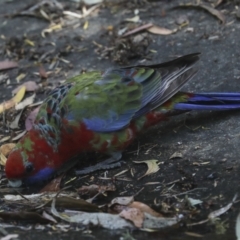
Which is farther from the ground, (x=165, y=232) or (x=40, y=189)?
(x=165, y=232)

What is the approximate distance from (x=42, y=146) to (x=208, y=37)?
7.68ft

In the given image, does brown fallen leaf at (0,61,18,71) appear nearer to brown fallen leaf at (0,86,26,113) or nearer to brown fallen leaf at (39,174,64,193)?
brown fallen leaf at (0,86,26,113)

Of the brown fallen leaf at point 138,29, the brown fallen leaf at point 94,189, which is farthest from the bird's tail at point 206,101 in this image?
the brown fallen leaf at point 138,29

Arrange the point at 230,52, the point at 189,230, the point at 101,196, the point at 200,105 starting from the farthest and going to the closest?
the point at 230,52 → the point at 200,105 → the point at 101,196 → the point at 189,230

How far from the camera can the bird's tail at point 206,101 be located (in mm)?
4707

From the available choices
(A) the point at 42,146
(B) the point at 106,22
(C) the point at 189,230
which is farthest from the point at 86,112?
(B) the point at 106,22

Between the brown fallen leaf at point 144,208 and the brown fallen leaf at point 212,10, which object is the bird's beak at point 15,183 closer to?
the brown fallen leaf at point 144,208

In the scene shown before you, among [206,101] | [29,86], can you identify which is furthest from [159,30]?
[206,101]

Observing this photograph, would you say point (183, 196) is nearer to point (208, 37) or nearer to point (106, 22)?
point (208, 37)

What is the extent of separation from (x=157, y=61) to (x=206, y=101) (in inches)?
50.0

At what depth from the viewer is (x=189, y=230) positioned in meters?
3.48

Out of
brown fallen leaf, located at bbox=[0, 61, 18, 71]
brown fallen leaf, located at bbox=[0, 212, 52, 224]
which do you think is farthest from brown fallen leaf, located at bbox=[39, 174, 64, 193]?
brown fallen leaf, located at bbox=[0, 61, 18, 71]

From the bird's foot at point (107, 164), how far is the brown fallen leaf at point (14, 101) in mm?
1409

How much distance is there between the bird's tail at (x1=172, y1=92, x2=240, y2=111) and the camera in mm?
4707
